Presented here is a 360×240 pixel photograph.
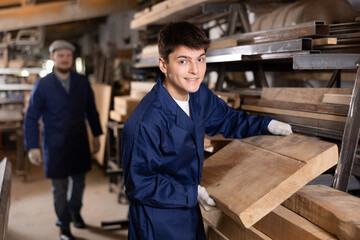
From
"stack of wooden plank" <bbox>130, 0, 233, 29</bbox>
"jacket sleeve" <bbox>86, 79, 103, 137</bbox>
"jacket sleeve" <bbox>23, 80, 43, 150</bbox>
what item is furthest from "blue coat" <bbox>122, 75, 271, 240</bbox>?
"jacket sleeve" <bbox>86, 79, 103, 137</bbox>

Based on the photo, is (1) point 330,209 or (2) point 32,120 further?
(2) point 32,120

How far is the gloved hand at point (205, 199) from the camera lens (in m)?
1.70

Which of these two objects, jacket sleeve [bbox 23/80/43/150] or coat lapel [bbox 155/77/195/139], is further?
jacket sleeve [bbox 23/80/43/150]

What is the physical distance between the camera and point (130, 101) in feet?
13.3

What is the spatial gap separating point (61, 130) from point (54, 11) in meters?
4.75

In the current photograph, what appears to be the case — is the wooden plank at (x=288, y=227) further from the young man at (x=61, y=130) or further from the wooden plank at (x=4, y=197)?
the young man at (x=61, y=130)

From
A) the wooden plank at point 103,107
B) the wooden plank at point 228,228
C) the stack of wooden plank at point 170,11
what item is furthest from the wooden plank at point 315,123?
the wooden plank at point 103,107

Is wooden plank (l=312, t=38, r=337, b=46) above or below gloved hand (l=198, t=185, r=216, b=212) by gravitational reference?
above

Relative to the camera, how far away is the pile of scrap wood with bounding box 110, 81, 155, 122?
405 cm

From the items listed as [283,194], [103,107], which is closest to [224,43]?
[283,194]

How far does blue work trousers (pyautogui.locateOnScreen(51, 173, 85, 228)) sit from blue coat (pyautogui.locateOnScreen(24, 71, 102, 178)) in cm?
8

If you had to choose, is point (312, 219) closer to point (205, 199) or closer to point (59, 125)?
point (205, 199)

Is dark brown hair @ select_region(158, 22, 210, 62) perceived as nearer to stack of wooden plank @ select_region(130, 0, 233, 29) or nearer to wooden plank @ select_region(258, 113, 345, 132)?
wooden plank @ select_region(258, 113, 345, 132)

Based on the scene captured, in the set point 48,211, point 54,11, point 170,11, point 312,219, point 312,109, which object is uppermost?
point 54,11
